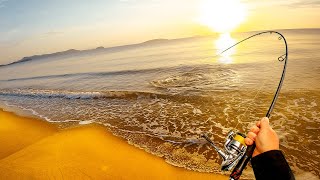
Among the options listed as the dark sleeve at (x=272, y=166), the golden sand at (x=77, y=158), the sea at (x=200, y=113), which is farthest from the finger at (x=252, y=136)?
the golden sand at (x=77, y=158)

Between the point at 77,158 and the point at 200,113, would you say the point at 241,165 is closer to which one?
the point at 77,158

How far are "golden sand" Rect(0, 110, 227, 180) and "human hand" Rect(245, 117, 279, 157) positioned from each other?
13.2ft

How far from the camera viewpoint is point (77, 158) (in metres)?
6.93

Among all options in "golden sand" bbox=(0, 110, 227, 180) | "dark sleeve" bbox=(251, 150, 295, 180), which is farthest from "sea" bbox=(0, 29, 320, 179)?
"dark sleeve" bbox=(251, 150, 295, 180)

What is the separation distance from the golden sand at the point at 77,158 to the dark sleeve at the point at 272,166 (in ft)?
13.7

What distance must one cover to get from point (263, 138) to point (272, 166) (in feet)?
0.84

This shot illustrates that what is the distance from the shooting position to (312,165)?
5.91 meters

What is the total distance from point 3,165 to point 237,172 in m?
7.02

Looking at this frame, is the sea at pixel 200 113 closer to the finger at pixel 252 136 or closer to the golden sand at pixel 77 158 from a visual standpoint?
the golden sand at pixel 77 158

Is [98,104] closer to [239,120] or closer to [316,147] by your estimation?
[239,120]

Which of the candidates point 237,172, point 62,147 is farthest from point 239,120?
point 237,172

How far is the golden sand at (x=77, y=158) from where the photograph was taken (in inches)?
238

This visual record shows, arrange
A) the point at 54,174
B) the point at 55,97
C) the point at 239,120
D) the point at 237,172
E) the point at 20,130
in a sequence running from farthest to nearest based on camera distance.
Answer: the point at 55,97 → the point at 20,130 → the point at 239,120 → the point at 54,174 → the point at 237,172

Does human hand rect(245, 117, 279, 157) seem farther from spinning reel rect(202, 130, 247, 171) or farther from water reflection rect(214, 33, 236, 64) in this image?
water reflection rect(214, 33, 236, 64)
